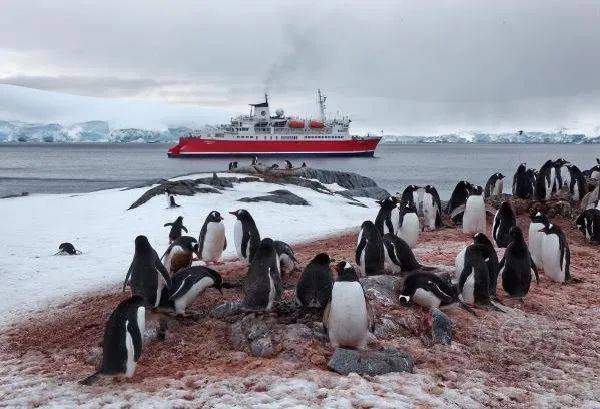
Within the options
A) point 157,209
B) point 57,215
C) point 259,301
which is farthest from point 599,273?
point 57,215

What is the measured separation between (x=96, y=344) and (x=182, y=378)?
4.91ft

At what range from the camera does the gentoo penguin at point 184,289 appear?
6.20m

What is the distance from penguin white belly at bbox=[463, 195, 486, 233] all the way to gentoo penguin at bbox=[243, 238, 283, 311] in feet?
22.2

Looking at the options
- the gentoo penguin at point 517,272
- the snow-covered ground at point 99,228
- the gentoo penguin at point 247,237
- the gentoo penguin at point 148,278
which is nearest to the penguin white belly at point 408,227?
the gentoo penguin at point 247,237

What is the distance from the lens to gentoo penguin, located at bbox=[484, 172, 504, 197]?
1679cm

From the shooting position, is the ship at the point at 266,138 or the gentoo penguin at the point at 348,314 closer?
the gentoo penguin at the point at 348,314

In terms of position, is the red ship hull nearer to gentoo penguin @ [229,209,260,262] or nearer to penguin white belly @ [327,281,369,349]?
gentoo penguin @ [229,209,260,262]

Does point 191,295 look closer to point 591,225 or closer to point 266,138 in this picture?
point 591,225

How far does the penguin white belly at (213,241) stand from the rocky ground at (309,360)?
7.45 ft

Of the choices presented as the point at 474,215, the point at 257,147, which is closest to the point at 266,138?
the point at 257,147

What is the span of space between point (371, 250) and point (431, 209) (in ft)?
19.0

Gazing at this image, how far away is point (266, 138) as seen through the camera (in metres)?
73.4

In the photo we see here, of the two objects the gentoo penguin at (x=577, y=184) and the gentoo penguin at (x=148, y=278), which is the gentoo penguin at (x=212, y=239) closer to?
the gentoo penguin at (x=148, y=278)

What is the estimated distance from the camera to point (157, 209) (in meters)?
16.4
